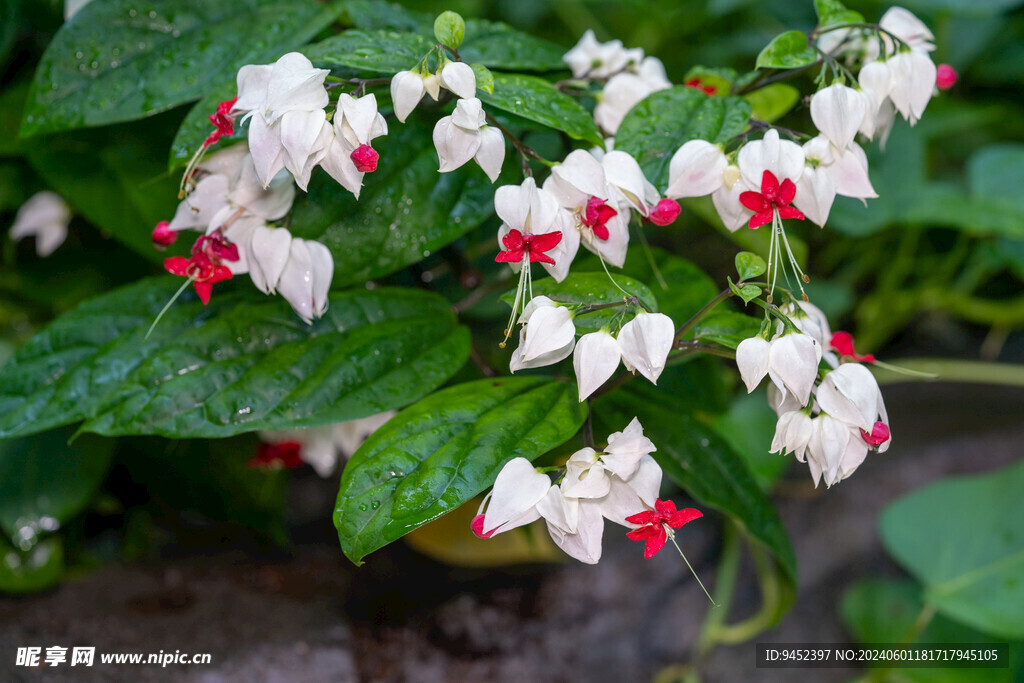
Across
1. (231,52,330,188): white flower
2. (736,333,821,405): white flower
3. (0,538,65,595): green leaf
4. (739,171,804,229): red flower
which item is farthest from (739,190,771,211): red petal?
(0,538,65,595): green leaf

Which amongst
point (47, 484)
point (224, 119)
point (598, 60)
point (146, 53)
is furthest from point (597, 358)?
point (47, 484)

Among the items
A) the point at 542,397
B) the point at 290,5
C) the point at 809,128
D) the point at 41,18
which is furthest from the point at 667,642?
the point at 41,18

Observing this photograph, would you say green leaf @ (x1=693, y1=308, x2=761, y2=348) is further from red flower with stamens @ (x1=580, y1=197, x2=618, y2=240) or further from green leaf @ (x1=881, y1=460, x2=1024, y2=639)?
green leaf @ (x1=881, y1=460, x2=1024, y2=639)

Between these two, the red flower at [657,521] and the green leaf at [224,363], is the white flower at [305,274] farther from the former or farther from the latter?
the red flower at [657,521]

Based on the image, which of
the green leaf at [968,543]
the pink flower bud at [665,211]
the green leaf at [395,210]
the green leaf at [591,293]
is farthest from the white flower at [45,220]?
the green leaf at [968,543]

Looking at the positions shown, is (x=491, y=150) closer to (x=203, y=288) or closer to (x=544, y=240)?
(x=544, y=240)
